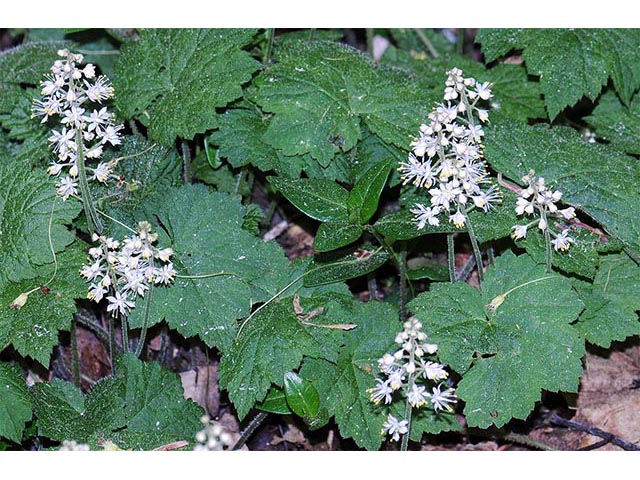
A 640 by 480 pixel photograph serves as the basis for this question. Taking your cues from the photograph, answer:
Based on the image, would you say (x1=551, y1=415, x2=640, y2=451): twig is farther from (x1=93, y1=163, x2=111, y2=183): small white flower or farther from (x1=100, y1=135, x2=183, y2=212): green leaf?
(x1=93, y1=163, x2=111, y2=183): small white flower

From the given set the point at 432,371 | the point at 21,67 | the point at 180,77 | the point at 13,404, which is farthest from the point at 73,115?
the point at 432,371

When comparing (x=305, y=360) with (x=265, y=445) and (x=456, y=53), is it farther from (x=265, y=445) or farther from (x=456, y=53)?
(x=456, y=53)

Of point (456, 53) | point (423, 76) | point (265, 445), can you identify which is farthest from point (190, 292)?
point (456, 53)

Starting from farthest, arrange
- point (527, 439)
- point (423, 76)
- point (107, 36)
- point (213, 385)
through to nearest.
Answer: point (107, 36) < point (423, 76) < point (213, 385) < point (527, 439)

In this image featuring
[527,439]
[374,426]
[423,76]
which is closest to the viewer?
[374,426]

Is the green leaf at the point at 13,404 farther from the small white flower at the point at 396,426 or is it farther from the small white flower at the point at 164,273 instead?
the small white flower at the point at 396,426

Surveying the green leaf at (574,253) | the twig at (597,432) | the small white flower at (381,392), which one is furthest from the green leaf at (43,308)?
the twig at (597,432)
